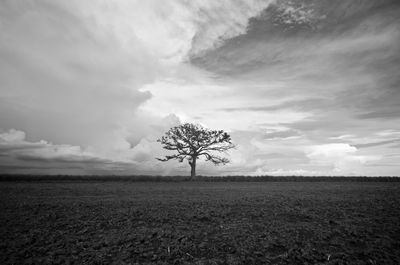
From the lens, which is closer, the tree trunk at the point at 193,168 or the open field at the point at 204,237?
the open field at the point at 204,237

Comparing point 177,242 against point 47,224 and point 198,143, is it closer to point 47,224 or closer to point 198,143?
point 47,224

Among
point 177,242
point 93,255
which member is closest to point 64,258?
point 93,255

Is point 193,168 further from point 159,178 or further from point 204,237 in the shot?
point 204,237

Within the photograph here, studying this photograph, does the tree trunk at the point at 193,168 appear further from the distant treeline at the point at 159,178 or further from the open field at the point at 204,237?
the open field at the point at 204,237

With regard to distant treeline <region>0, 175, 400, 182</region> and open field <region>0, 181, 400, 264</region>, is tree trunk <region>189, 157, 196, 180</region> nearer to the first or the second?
distant treeline <region>0, 175, 400, 182</region>

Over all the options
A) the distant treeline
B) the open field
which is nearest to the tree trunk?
the distant treeline

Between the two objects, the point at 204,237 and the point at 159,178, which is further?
the point at 159,178

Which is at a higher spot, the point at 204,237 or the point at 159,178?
the point at 159,178

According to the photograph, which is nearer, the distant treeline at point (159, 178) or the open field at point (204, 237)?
the open field at point (204, 237)

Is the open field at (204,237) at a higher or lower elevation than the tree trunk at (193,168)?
lower

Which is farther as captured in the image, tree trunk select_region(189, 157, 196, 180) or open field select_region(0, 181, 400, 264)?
tree trunk select_region(189, 157, 196, 180)

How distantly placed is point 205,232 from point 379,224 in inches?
263

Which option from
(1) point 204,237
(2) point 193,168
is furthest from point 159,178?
(1) point 204,237

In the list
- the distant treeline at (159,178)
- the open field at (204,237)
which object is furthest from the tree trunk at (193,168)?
the open field at (204,237)
